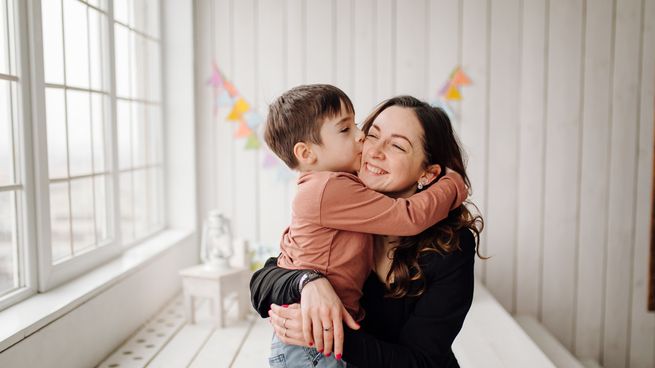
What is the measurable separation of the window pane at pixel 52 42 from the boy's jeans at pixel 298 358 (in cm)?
145

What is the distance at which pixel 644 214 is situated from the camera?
10.9ft

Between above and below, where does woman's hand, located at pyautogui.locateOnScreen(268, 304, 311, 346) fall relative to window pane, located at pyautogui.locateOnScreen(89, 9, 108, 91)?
below

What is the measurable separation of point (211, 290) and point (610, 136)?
8.00 feet

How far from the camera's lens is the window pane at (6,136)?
6.23 feet

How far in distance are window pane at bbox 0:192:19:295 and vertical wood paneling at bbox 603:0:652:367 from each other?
310cm

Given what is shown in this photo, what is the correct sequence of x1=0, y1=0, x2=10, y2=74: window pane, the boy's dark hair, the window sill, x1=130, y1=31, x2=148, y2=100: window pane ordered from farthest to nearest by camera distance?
x1=130, y1=31, x2=148, y2=100: window pane, x1=0, y1=0, x2=10, y2=74: window pane, the window sill, the boy's dark hair

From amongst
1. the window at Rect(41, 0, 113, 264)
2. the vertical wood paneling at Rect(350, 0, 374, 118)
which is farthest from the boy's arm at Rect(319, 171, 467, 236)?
the vertical wood paneling at Rect(350, 0, 374, 118)

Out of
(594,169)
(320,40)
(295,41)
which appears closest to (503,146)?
(594,169)

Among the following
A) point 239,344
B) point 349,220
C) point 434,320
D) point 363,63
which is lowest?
point 239,344

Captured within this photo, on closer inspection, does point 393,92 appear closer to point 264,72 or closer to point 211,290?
point 264,72

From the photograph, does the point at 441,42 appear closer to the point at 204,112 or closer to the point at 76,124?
the point at 204,112

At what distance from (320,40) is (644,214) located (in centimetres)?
220

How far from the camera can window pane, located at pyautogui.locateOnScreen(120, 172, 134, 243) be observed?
303 centimetres

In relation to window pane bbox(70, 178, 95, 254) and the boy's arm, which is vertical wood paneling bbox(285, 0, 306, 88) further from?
the boy's arm
